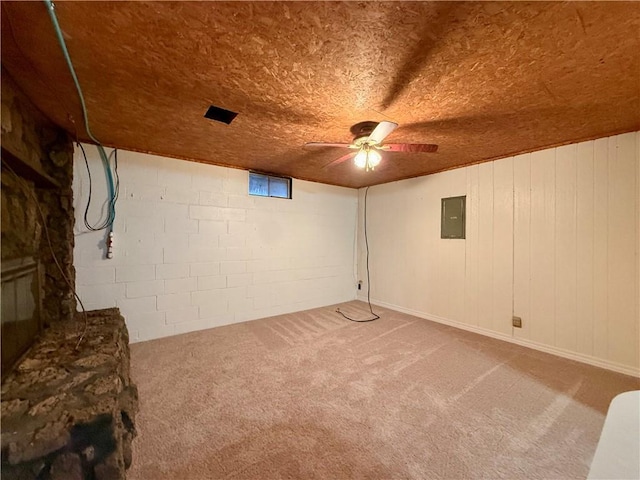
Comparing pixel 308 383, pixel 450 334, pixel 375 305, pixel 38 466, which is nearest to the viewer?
pixel 38 466

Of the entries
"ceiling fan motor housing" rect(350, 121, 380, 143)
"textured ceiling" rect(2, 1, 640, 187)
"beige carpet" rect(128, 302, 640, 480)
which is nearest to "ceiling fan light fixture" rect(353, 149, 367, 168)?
"ceiling fan motor housing" rect(350, 121, 380, 143)

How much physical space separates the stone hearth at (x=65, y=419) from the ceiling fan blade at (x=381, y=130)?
2156 millimetres

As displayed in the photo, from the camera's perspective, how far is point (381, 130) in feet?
5.73

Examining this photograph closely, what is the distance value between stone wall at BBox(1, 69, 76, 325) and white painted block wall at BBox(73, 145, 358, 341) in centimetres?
18

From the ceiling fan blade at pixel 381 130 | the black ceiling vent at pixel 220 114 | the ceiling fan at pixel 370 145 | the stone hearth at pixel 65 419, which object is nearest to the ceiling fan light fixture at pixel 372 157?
the ceiling fan at pixel 370 145

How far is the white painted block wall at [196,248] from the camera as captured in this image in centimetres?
260

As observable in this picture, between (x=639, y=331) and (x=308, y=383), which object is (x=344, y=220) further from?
(x=639, y=331)

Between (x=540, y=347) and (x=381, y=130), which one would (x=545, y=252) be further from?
(x=381, y=130)

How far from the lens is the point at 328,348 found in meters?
2.65

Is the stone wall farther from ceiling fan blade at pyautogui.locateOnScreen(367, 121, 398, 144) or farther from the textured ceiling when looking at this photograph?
ceiling fan blade at pyautogui.locateOnScreen(367, 121, 398, 144)

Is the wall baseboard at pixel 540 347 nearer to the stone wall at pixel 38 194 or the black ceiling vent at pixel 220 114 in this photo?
the black ceiling vent at pixel 220 114

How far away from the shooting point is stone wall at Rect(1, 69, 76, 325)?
4.71 feet

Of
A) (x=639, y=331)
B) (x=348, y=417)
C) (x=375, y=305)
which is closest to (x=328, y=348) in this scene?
(x=348, y=417)

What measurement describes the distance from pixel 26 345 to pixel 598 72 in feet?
12.9
